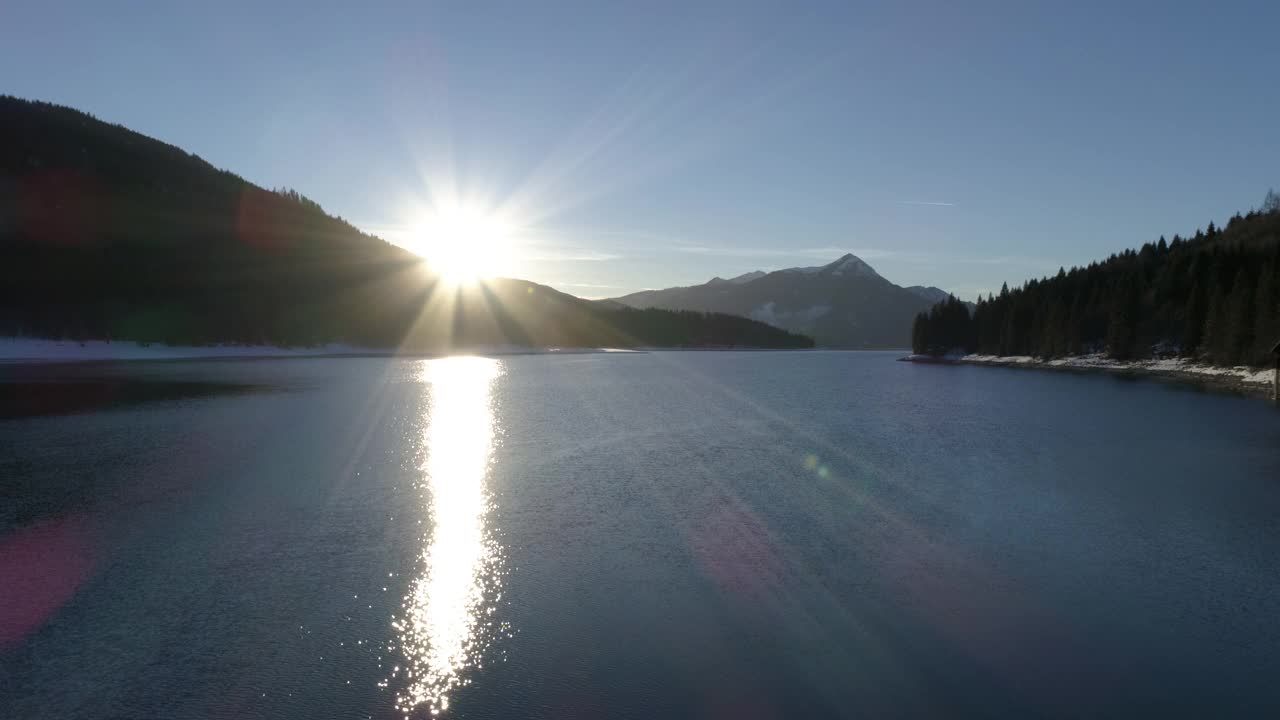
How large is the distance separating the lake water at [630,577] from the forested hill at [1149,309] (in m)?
68.5

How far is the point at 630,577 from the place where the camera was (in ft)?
43.2

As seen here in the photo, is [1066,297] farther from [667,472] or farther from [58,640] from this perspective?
[58,640]

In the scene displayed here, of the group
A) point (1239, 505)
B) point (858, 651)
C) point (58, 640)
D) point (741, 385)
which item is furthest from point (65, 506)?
point (741, 385)

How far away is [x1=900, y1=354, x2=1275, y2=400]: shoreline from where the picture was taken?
68.0 meters

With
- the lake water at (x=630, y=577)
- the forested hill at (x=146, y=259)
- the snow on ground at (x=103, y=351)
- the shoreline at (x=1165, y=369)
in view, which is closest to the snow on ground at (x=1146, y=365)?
the shoreline at (x=1165, y=369)

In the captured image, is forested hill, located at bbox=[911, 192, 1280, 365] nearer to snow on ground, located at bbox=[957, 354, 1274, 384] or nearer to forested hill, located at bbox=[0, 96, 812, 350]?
snow on ground, located at bbox=[957, 354, 1274, 384]

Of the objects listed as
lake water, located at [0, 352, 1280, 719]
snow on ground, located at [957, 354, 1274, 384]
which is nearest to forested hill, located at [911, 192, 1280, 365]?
snow on ground, located at [957, 354, 1274, 384]

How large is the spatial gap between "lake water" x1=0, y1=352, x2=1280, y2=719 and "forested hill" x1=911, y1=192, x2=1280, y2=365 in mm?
68474

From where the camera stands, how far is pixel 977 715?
8.10 m

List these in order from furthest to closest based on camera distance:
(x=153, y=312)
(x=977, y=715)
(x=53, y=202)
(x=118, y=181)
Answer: (x=118, y=181) < (x=53, y=202) < (x=153, y=312) < (x=977, y=715)

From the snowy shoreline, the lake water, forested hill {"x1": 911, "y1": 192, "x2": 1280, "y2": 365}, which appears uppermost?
forested hill {"x1": 911, "y1": 192, "x2": 1280, "y2": 365}

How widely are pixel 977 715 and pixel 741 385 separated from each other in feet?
218

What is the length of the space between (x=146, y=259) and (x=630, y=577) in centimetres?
17933

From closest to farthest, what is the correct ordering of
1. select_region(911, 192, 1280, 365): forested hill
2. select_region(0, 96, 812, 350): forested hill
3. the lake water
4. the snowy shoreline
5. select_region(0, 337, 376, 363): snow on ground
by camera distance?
the lake water < select_region(911, 192, 1280, 365): forested hill < the snowy shoreline < select_region(0, 337, 376, 363): snow on ground < select_region(0, 96, 812, 350): forested hill
